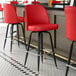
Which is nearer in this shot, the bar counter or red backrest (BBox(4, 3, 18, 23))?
the bar counter

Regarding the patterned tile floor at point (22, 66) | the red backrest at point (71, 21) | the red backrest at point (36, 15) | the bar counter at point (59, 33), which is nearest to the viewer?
the red backrest at point (71, 21)

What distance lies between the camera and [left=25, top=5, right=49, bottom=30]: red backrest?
123 inches

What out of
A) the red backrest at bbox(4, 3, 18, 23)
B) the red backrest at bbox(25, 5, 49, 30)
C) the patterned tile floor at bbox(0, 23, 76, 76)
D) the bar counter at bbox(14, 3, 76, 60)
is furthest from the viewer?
the red backrest at bbox(4, 3, 18, 23)

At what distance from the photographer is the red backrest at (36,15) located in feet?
10.3

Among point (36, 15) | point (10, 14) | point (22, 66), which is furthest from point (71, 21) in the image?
point (10, 14)

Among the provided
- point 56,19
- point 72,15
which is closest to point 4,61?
point 56,19

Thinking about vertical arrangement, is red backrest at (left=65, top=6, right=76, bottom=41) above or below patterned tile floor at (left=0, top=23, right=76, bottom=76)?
above

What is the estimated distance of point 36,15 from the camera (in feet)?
10.6

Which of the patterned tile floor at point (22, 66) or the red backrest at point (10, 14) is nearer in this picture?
the patterned tile floor at point (22, 66)

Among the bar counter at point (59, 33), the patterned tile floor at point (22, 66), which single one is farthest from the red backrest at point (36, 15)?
the patterned tile floor at point (22, 66)

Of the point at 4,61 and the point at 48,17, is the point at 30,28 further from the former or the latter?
the point at 4,61

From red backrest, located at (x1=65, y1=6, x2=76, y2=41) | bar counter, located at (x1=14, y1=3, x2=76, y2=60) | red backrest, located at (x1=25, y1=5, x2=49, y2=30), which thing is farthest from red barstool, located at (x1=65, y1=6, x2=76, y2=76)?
red backrest, located at (x1=25, y1=5, x2=49, y2=30)

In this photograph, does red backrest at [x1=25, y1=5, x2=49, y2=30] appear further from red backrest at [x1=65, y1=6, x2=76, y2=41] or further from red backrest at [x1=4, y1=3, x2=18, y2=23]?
red backrest at [x1=65, y1=6, x2=76, y2=41]

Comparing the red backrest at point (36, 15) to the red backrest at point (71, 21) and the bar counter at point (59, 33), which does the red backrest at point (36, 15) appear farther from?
the red backrest at point (71, 21)
